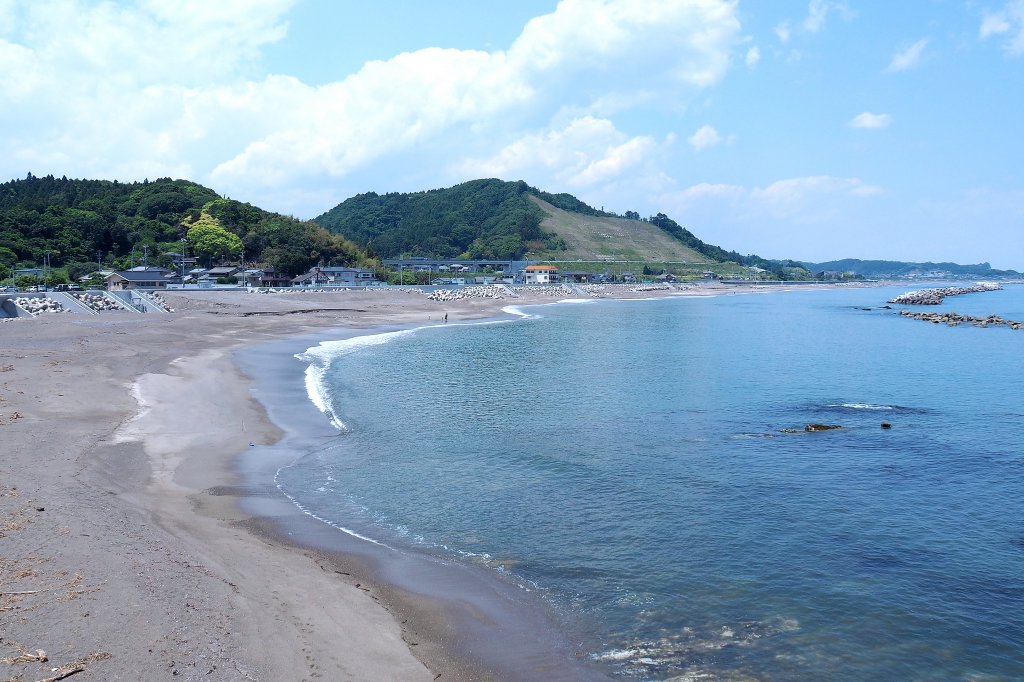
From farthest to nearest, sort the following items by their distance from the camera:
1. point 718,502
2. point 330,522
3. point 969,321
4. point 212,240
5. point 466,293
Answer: point 466,293 < point 212,240 < point 969,321 < point 718,502 < point 330,522

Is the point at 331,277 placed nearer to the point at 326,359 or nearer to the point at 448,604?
the point at 326,359

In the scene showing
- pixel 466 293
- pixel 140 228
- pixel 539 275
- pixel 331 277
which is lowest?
pixel 466 293

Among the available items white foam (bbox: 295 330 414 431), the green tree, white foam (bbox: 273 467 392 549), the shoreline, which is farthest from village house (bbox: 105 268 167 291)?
the shoreline

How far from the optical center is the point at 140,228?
102 metres

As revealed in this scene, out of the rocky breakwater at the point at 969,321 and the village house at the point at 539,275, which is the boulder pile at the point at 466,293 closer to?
the village house at the point at 539,275

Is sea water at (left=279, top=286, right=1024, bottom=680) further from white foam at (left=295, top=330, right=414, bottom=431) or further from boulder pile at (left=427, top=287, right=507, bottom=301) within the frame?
boulder pile at (left=427, top=287, right=507, bottom=301)

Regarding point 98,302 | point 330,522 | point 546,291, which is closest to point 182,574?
point 330,522

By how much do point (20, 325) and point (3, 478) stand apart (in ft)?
108

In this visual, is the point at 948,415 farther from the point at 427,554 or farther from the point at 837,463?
the point at 427,554

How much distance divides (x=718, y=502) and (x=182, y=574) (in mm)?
10575

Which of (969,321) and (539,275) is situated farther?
(539,275)

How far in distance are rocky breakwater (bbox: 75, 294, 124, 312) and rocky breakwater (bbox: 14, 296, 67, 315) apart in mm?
3243

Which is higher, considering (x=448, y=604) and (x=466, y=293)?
(x=466, y=293)

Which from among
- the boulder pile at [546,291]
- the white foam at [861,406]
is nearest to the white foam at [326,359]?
the white foam at [861,406]
